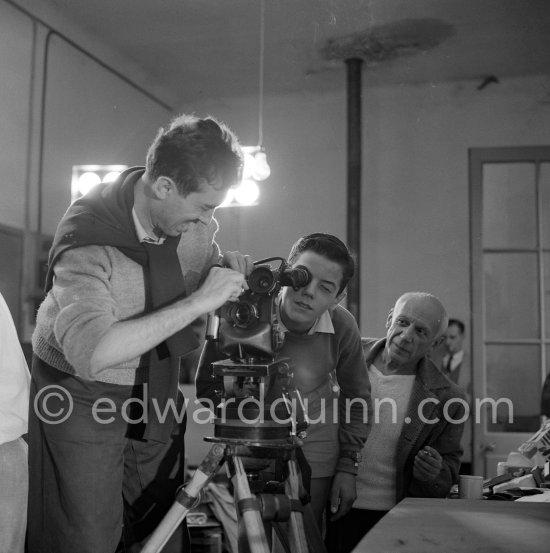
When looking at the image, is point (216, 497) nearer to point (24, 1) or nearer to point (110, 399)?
point (110, 399)

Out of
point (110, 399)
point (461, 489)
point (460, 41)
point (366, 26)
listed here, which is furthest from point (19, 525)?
point (460, 41)

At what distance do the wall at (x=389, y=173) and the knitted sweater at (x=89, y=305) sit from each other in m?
3.03

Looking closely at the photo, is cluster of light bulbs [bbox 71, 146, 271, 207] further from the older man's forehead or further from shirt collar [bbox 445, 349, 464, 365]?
shirt collar [bbox 445, 349, 464, 365]

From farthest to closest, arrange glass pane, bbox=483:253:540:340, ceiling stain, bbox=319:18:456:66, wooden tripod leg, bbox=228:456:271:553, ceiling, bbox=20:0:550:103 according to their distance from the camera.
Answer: glass pane, bbox=483:253:540:340, ceiling stain, bbox=319:18:456:66, ceiling, bbox=20:0:550:103, wooden tripod leg, bbox=228:456:271:553

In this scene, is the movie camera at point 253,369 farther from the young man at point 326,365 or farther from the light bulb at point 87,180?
the light bulb at point 87,180

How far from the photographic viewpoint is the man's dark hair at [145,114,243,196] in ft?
4.44

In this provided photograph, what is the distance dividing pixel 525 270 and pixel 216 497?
2.50 metres

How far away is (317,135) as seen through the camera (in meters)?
4.52

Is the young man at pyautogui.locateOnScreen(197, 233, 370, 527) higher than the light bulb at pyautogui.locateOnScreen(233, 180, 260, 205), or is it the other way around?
the light bulb at pyautogui.locateOnScreen(233, 180, 260, 205)

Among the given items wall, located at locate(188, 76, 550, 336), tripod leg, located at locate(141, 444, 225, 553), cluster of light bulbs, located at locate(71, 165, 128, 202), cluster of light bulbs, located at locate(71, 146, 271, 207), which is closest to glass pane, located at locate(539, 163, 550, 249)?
wall, located at locate(188, 76, 550, 336)

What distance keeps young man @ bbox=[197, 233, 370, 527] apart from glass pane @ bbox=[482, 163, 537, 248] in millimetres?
2909

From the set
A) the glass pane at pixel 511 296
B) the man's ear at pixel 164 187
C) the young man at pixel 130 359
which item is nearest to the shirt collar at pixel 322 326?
the young man at pixel 130 359

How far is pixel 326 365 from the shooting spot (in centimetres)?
178

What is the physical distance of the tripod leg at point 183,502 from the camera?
1.21 metres
